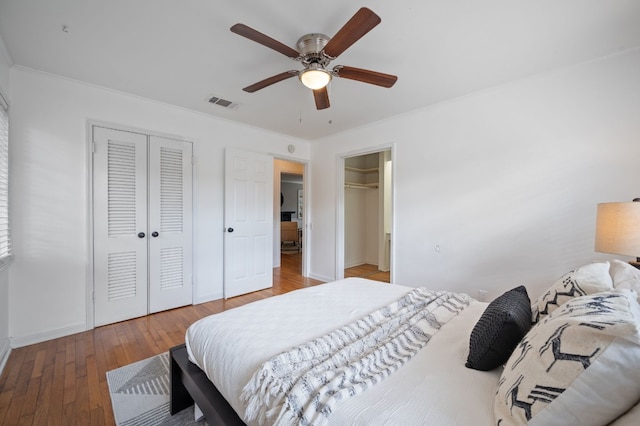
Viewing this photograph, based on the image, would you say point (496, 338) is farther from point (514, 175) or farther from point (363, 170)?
point (363, 170)

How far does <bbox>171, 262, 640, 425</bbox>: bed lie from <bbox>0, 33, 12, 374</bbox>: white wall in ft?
5.81

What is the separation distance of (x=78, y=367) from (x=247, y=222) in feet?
7.55

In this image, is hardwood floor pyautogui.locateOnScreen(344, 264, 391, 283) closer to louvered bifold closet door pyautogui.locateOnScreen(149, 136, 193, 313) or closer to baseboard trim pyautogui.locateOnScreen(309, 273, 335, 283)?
baseboard trim pyautogui.locateOnScreen(309, 273, 335, 283)

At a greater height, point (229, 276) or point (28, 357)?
point (229, 276)

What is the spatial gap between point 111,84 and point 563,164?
4.44m

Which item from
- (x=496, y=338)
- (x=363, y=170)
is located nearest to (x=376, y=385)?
(x=496, y=338)

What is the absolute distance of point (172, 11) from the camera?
1709 millimetres

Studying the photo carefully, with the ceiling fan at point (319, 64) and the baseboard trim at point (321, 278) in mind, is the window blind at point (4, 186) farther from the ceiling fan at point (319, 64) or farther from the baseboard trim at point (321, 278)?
the baseboard trim at point (321, 278)

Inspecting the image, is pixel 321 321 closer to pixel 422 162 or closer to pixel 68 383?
pixel 68 383

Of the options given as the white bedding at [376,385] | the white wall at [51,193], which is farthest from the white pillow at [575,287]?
the white wall at [51,193]

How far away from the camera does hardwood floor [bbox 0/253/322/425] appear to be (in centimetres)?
160

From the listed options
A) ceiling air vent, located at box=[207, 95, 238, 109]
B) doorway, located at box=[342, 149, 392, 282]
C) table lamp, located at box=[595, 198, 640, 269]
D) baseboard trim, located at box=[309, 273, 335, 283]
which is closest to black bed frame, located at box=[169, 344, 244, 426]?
table lamp, located at box=[595, 198, 640, 269]

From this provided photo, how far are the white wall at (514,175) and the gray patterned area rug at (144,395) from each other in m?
2.71

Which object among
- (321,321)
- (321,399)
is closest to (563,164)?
(321,321)
